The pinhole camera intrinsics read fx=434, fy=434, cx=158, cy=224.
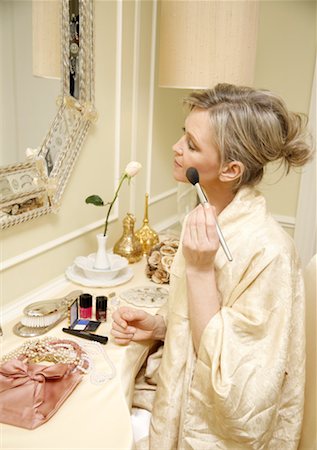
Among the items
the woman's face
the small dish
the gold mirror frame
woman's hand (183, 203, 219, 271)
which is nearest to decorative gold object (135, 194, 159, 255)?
the small dish

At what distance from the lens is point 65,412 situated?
2.85 ft

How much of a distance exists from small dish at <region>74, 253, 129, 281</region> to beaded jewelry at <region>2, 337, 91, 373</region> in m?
0.42

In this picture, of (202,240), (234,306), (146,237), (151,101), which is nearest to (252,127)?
(202,240)

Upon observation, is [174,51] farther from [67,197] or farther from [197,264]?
[197,264]

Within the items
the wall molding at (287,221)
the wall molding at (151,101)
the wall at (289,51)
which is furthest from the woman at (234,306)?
the wall molding at (287,221)

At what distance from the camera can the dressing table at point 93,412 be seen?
796mm

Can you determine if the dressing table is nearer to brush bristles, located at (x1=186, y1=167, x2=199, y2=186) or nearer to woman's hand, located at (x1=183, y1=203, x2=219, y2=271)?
woman's hand, located at (x1=183, y1=203, x2=219, y2=271)

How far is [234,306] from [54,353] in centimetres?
44

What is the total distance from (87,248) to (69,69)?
26.0 inches

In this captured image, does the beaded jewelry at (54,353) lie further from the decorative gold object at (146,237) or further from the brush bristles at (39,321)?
the decorative gold object at (146,237)

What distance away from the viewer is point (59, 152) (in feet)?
4.69

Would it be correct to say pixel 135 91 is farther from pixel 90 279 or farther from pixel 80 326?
pixel 80 326

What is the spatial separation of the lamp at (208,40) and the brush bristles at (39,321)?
41.5 inches

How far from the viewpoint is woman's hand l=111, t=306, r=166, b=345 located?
1116 millimetres
